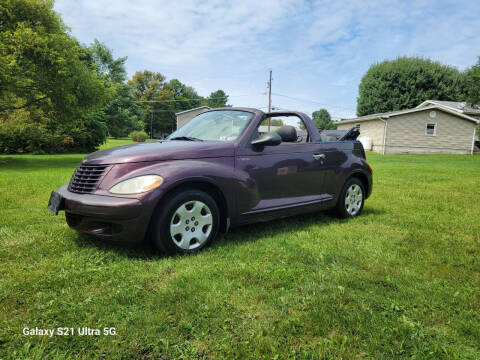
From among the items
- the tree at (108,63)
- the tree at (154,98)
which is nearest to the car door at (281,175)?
the tree at (108,63)

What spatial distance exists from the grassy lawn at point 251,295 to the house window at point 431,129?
26.9 meters

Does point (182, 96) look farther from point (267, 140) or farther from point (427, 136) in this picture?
point (267, 140)

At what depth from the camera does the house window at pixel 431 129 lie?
27.0m

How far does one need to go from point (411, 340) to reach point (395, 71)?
44610 millimetres

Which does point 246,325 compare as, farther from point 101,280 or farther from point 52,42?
point 52,42

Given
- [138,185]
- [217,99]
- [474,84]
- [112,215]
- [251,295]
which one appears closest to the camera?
[251,295]

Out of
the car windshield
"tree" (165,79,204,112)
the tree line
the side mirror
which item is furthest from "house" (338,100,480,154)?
"tree" (165,79,204,112)

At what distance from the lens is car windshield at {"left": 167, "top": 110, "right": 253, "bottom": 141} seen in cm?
393

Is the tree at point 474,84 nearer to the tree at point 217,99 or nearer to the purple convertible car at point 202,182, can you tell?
the purple convertible car at point 202,182

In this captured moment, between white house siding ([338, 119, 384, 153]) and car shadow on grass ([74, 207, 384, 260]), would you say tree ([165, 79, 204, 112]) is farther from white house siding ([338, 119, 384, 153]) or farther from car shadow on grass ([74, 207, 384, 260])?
car shadow on grass ([74, 207, 384, 260])

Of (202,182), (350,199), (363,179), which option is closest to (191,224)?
(202,182)

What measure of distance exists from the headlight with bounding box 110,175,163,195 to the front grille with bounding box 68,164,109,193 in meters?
0.25

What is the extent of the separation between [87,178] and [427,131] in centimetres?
3015

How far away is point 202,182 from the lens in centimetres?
338
